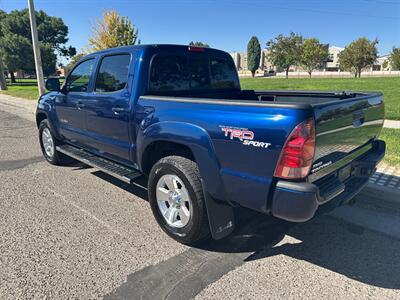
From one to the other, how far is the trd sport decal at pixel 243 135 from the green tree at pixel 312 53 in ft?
229

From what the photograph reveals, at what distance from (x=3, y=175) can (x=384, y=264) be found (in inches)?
220

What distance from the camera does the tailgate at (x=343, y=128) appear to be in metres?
2.37

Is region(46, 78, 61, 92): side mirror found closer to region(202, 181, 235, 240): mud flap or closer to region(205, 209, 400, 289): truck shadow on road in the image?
region(202, 181, 235, 240): mud flap

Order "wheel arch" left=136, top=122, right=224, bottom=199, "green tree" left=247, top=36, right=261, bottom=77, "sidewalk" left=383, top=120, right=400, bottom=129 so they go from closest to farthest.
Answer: "wheel arch" left=136, top=122, right=224, bottom=199 < "sidewalk" left=383, top=120, right=400, bottom=129 < "green tree" left=247, top=36, right=261, bottom=77

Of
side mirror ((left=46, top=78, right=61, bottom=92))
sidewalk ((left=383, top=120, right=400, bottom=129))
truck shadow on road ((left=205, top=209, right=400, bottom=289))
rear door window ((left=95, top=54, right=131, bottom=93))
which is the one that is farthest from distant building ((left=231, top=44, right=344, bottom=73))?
truck shadow on road ((left=205, top=209, right=400, bottom=289))

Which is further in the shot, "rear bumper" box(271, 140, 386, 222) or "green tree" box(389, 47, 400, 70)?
"green tree" box(389, 47, 400, 70)

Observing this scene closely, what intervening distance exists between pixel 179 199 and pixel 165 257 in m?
0.57

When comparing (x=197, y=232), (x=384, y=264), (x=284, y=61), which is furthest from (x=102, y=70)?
(x=284, y=61)

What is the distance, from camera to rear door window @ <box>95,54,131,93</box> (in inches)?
147

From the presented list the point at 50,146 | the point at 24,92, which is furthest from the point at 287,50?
the point at 50,146

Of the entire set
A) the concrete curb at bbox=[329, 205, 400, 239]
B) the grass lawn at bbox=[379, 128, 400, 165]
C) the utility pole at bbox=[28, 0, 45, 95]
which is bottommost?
the concrete curb at bbox=[329, 205, 400, 239]

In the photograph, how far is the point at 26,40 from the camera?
38.2 metres

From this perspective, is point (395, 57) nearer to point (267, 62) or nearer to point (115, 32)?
point (267, 62)

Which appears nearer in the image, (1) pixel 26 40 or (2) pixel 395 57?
(1) pixel 26 40
